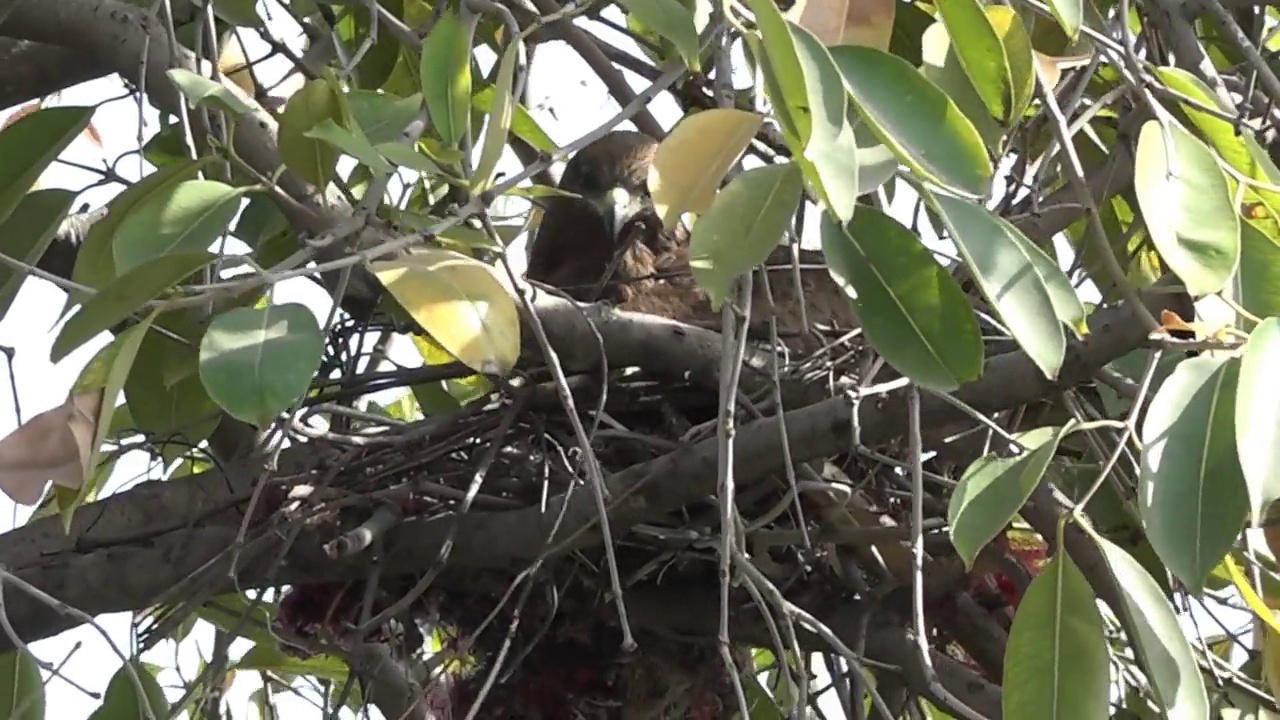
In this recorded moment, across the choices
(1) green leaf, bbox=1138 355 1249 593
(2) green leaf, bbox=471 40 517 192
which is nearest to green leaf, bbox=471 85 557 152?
(2) green leaf, bbox=471 40 517 192

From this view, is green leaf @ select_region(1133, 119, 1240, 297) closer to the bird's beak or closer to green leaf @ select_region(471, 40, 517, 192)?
green leaf @ select_region(471, 40, 517, 192)

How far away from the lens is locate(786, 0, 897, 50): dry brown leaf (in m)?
0.88

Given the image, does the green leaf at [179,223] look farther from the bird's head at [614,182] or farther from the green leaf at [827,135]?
the bird's head at [614,182]

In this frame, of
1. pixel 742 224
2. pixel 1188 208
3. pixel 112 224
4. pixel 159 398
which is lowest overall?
pixel 1188 208

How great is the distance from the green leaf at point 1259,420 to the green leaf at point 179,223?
701mm

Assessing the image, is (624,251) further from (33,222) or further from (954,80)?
(954,80)

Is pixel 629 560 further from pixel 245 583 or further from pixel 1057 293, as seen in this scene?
pixel 1057 293

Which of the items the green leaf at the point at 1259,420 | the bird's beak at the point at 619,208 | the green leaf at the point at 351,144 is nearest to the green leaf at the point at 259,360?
the green leaf at the point at 351,144

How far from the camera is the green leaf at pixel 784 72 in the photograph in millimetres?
707

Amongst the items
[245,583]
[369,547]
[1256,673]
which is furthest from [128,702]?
[1256,673]

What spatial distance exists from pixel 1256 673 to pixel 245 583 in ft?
3.53

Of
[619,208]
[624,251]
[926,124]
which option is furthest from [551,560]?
[619,208]

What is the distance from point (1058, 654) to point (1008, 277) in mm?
244

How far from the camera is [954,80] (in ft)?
3.16
